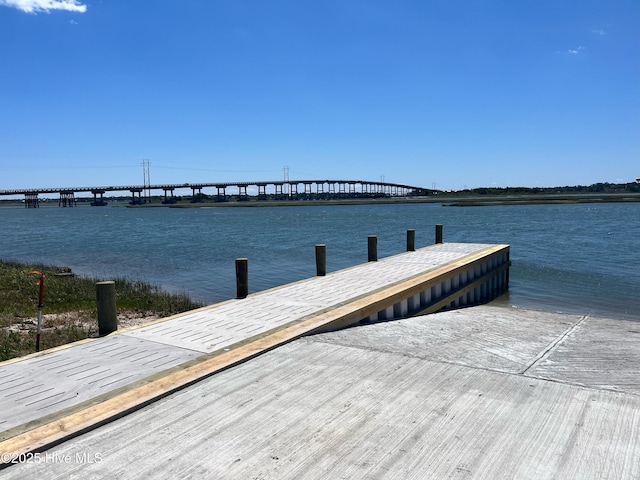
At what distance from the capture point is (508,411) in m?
4.75

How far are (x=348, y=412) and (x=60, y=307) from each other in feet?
39.9

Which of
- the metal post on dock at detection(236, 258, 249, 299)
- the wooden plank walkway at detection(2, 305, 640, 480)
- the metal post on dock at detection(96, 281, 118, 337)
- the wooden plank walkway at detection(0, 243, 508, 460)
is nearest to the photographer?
the wooden plank walkway at detection(2, 305, 640, 480)

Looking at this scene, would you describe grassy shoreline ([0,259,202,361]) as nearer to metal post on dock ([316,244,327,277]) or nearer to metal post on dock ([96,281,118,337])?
metal post on dock ([96,281,118,337])

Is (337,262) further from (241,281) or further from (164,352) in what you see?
(164,352)

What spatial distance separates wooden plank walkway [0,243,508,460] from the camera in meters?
4.76

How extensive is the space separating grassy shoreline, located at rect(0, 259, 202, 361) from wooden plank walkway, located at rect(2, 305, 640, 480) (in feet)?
20.1

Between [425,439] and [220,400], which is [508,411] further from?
[220,400]

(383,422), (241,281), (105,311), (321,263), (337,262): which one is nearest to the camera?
(383,422)

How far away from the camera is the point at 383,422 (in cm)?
457

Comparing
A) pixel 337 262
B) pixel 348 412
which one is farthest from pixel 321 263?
pixel 337 262

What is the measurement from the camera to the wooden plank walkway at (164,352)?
4758mm

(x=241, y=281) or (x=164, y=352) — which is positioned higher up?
(x=241, y=281)

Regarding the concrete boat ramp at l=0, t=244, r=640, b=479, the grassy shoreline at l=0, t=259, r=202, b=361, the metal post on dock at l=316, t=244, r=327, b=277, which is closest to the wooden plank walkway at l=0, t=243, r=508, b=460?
the concrete boat ramp at l=0, t=244, r=640, b=479

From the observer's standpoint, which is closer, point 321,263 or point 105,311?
point 105,311
